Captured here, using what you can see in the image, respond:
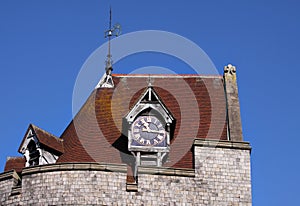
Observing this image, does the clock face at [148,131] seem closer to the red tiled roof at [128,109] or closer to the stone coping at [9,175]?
the red tiled roof at [128,109]

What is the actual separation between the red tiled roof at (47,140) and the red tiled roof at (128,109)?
0.25 meters

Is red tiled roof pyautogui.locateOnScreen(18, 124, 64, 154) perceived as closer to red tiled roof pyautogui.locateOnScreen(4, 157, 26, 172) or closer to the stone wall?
red tiled roof pyautogui.locateOnScreen(4, 157, 26, 172)

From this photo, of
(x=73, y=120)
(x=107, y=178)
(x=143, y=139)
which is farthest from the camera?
(x=73, y=120)

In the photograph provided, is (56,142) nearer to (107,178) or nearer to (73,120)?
(73,120)

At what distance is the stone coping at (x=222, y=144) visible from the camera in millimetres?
27156

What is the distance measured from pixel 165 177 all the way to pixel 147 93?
3.15m

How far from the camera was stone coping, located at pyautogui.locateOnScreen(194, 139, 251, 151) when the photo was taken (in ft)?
89.1

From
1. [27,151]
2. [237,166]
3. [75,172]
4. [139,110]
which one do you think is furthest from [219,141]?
[27,151]

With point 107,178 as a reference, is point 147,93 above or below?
above

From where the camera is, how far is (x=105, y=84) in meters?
32.1

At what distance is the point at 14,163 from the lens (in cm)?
3089

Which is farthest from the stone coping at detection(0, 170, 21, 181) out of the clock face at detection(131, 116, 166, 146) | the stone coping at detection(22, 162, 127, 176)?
the clock face at detection(131, 116, 166, 146)

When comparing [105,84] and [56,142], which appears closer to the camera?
[56,142]

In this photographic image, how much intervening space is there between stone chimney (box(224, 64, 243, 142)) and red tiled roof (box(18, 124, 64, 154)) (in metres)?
5.64
